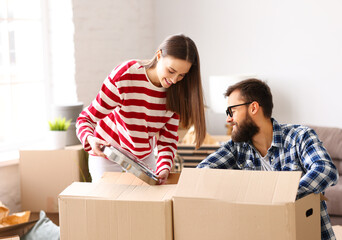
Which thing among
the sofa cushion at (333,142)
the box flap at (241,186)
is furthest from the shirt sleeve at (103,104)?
the sofa cushion at (333,142)

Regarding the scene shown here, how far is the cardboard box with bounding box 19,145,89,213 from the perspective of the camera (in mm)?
3434

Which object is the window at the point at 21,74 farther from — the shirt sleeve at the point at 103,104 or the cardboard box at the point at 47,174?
the shirt sleeve at the point at 103,104

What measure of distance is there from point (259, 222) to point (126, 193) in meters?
0.39

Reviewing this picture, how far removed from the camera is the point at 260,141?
2.00m

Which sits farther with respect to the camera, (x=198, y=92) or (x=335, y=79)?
(x=335, y=79)

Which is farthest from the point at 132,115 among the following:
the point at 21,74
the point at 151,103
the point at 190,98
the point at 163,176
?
the point at 21,74

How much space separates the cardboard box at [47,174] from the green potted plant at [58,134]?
0.05m

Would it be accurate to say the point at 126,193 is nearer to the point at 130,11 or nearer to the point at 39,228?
the point at 39,228

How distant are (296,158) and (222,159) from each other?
0.27 m

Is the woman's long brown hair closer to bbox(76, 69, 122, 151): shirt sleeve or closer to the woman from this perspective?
the woman

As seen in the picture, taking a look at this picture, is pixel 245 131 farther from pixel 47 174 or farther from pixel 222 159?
pixel 47 174

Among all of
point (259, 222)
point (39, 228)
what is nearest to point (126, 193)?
point (259, 222)

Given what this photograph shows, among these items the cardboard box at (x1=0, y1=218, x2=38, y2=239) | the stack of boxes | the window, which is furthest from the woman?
the window

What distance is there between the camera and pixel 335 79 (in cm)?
397
